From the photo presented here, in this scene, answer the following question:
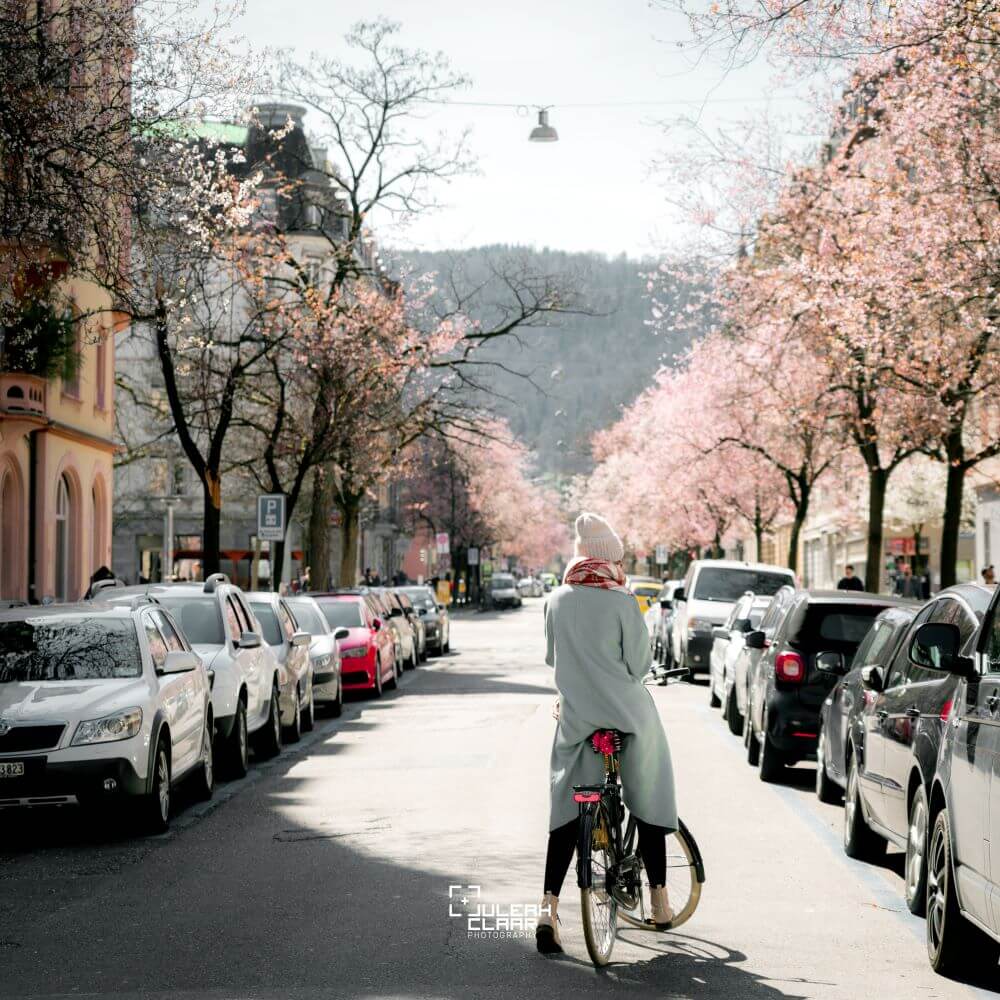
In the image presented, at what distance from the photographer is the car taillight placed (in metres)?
14.0

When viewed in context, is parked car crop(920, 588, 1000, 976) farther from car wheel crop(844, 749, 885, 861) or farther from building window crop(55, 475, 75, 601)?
building window crop(55, 475, 75, 601)

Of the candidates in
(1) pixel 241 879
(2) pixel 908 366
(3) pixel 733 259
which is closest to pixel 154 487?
(3) pixel 733 259

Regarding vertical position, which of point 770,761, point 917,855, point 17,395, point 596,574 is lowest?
A: point 770,761

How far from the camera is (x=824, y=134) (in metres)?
31.2

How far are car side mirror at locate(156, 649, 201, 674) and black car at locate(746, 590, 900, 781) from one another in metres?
4.64

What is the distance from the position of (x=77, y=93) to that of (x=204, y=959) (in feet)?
26.3

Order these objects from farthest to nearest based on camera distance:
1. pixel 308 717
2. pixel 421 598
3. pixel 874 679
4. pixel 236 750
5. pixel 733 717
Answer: pixel 421 598
pixel 308 717
pixel 733 717
pixel 236 750
pixel 874 679

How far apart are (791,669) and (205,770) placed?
15.5 feet

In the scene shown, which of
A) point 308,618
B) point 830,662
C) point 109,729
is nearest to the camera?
point 109,729

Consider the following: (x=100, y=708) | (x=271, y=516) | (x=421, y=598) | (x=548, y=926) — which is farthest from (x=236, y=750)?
(x=421, y=598)

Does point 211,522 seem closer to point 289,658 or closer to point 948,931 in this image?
point 289,658

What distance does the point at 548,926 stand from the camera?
7281mm

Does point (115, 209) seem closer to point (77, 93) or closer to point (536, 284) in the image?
point (77, 93)

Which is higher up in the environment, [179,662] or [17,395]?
[17,395]
